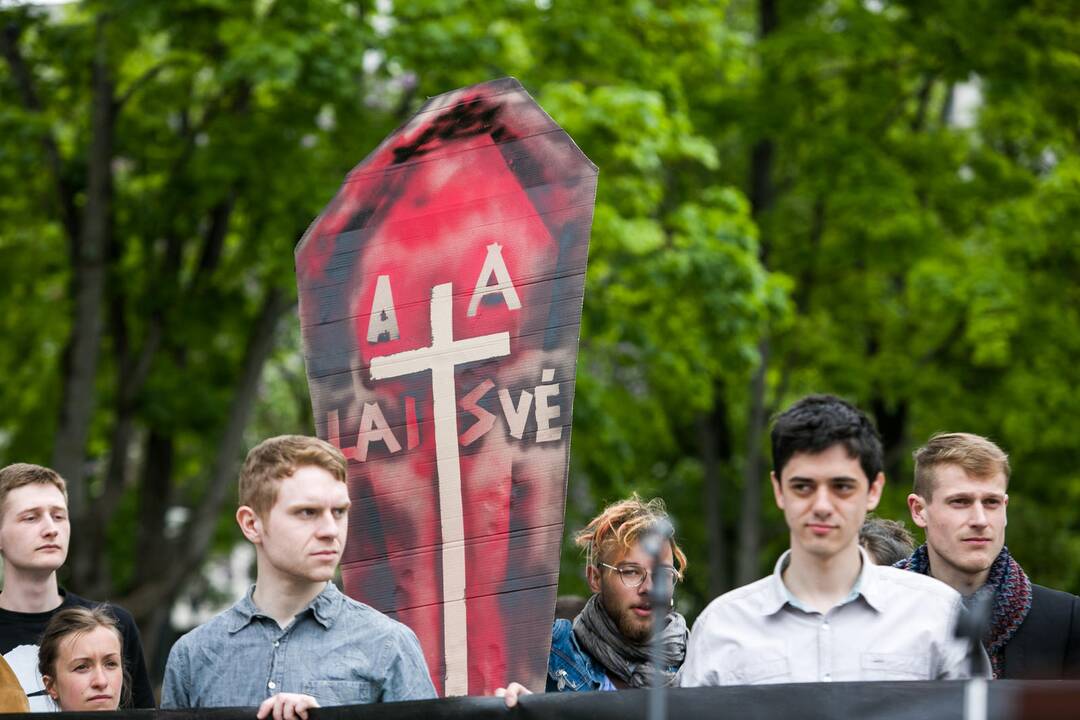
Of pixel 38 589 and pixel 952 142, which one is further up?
pixel 952 142

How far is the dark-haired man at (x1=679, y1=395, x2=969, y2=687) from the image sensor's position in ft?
12.0

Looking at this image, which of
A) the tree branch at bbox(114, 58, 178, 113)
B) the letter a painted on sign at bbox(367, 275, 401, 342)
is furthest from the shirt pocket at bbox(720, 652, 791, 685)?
the tree branch at bbox(114, 58, 178, 113)

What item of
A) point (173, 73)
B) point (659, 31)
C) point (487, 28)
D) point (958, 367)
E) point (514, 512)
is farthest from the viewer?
point (958, 367)

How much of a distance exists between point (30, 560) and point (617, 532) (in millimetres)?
1808

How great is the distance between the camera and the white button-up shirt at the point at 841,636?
145 inches

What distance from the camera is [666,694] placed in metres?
3.64

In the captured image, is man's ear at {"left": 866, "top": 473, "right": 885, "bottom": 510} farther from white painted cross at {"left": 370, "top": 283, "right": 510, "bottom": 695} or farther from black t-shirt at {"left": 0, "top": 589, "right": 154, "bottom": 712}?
black t-shirt at {"left": 0, "top": 589, "right": 154, "bottom": 712}

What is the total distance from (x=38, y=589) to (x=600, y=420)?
10408 millimetres

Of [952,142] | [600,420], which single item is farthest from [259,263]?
[952,142]

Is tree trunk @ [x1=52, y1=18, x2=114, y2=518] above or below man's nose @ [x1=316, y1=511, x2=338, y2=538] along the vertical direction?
above

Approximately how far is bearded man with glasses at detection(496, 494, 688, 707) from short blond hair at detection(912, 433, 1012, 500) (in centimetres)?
80

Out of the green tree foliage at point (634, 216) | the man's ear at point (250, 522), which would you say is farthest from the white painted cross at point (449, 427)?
the green tree foliage at point (634, 216)

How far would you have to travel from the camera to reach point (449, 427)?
4836 mm

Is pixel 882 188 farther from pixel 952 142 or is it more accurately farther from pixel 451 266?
pixel 451 266
